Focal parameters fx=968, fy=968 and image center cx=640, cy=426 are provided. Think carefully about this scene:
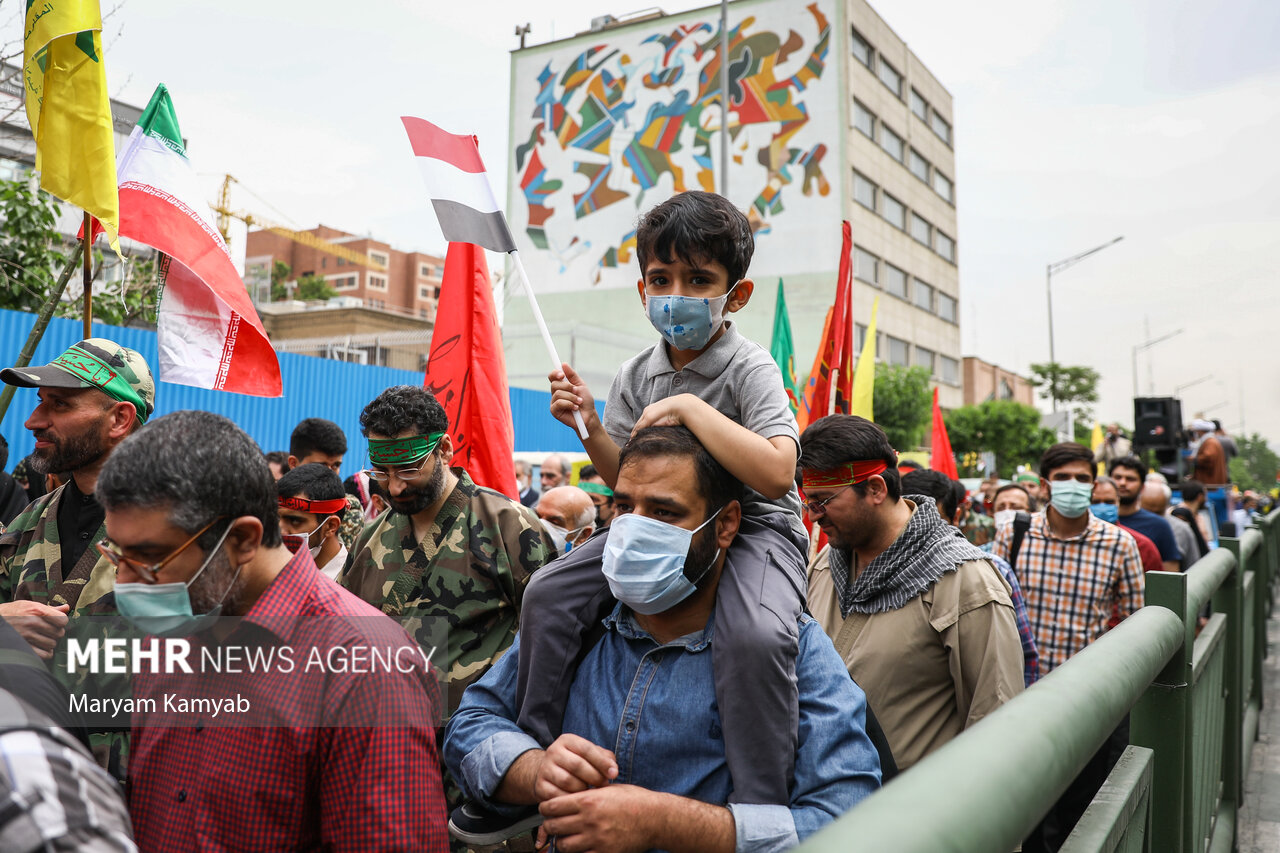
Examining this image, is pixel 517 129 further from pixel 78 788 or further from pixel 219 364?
pixel 78 788

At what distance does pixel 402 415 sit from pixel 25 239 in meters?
5.39

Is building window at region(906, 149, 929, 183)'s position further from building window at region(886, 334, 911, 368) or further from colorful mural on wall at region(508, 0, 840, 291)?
colorful mural on wall at region(508, 0, 840, 291)

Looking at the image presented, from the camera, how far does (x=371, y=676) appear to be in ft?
6.25

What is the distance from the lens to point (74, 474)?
337 centimetres

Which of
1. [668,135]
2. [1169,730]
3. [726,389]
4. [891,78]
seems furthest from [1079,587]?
[891,78]

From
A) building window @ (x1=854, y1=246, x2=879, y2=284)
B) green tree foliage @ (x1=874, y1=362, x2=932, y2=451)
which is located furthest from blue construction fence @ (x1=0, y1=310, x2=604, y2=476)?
building window @ (x1=854, y1=246, x2=879, y2=284)

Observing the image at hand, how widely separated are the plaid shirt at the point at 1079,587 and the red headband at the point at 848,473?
2.02 metres

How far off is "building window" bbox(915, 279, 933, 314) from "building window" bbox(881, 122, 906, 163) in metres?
6.31

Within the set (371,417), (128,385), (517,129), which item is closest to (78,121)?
(128,385)

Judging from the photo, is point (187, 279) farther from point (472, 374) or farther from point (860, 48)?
point (860, 48)

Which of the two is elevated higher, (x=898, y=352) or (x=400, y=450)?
(x=898, y=352)

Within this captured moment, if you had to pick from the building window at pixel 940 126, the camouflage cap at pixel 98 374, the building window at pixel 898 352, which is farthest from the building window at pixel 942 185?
the camouflage cap at pixel 98 374

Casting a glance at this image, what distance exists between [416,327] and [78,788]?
58.1 meters

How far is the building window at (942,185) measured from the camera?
52000 mm
